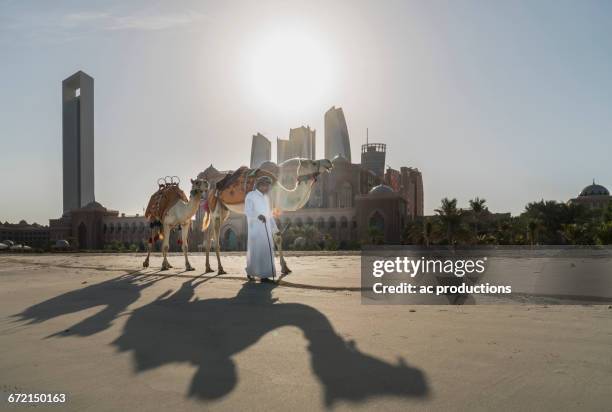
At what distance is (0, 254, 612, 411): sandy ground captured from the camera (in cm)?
281

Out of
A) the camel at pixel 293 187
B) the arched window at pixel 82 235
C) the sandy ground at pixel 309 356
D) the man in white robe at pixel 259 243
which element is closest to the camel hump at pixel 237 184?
the camel at pixel 293 187

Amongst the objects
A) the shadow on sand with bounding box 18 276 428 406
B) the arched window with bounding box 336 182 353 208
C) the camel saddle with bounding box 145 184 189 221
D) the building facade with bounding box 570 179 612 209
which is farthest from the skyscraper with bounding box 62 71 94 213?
the shadow on sand with bounding box 18 276 428 406

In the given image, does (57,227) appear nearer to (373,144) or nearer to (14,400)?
(373,144)

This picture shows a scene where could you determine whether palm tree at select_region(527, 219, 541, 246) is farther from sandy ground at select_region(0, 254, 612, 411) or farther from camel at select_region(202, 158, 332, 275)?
sandy ground at select_region(0, 254, 612, 411)

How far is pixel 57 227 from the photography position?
74500 millimetres

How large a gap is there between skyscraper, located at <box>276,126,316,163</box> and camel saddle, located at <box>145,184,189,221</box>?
9143cm

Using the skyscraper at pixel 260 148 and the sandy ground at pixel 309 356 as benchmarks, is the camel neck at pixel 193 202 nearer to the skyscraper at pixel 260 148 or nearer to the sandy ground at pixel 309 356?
the sandy ground at pixel 309 356

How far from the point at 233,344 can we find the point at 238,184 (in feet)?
24.7

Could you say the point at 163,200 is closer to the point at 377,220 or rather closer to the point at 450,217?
the point at 450,217

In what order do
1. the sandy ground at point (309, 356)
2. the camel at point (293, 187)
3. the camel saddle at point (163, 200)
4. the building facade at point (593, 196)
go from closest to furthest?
the sandy ground at point (309, 356) < the camel at point (293, 187) < the camel saddle at point (163, 200) < the building facade at point (593, 196)

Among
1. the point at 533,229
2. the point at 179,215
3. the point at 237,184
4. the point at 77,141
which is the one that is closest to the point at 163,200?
the point at 179,215

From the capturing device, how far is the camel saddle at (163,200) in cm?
1386

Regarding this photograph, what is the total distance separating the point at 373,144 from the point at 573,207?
6624 centimetres

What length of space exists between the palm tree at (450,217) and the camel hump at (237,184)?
26.4 meters
